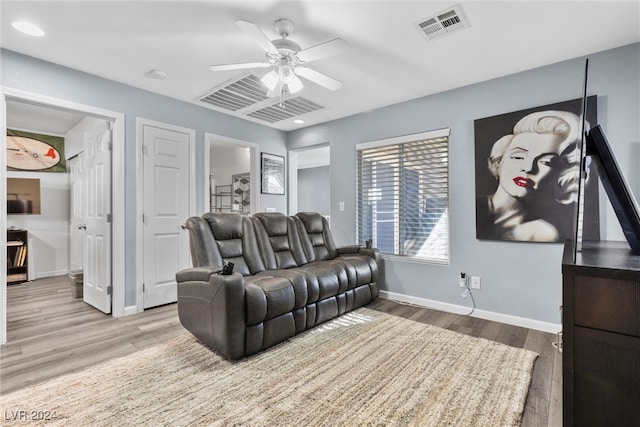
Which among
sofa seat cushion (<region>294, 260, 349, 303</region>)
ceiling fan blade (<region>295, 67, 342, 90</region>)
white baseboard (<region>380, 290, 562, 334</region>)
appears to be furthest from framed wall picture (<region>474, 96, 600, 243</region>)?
ceiling fan blade (<region>295, 67, 342, 90</region>)

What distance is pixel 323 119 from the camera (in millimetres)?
4391

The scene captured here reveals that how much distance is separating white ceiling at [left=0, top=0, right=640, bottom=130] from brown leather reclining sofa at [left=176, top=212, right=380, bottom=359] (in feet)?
4.85

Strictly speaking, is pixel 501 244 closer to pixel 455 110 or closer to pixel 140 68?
pixel 455 110

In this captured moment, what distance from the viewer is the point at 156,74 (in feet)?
9.58

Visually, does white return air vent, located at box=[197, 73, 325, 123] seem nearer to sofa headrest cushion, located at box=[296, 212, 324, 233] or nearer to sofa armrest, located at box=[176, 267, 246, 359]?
sofa headrest cushion, located at box=[296, 212, 324, 233]

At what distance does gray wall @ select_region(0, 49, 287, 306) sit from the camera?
101 inches

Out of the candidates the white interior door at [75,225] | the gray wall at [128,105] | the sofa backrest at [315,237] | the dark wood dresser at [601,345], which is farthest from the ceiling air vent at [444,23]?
the white interior door at [75,225]

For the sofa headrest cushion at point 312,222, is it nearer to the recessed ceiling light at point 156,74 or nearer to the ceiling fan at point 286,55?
the ceiling fan at point 286,55

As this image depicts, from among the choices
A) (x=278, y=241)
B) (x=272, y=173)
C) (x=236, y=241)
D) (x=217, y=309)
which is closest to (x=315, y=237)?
(x=278, y=241)

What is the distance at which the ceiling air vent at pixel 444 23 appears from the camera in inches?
79.8

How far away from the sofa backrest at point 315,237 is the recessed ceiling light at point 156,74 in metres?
2.00

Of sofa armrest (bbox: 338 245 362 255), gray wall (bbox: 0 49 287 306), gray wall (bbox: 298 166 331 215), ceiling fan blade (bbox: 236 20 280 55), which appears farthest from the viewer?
gray wall (bbox: 298 166 331 215)

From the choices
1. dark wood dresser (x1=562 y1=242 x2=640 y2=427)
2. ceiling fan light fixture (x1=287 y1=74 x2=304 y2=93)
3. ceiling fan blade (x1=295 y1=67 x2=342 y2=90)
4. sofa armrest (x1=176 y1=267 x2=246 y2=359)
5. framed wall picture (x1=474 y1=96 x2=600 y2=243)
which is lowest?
sofa armrest (x1=176 y1=267 x2=246 y2=359)

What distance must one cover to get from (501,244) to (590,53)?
1.78 meters
